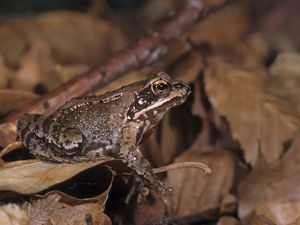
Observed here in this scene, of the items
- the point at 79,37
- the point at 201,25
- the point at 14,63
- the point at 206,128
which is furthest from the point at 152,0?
the point at 206,128

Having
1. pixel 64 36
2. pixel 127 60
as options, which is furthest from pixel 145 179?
pixel 64 36

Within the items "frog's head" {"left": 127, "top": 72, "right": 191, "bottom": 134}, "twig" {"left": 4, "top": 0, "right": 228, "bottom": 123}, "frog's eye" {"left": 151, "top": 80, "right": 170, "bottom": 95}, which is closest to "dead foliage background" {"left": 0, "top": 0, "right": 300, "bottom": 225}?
"twig" {"left": 4, "top": 0, "right": 228, "bottom": 123}

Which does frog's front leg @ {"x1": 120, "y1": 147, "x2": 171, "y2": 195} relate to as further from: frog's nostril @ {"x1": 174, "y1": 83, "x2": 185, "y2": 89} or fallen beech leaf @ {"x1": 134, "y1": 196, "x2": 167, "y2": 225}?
frog's nostril @ {"x1": 174, "y1": 83, "x2": 185, "y2": 89}

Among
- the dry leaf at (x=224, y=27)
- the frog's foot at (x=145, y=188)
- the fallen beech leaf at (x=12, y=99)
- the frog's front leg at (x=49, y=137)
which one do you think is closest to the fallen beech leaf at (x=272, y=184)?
the frog's foot at (x=145, y=188)

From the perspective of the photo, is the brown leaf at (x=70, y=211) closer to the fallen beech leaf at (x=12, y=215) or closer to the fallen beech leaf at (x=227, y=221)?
the fallen beech leaf at (x=12, y=215)

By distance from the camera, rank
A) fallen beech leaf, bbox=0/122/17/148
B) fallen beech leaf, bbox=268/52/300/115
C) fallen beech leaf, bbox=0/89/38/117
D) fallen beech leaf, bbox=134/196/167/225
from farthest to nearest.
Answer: fallen beech leaf, bbox=268/52/300/115 → fallen beech leaf, bbox=0/89/38/117 → fallen beech leaf, bbox=0/122/17/148 → fallen beech leaf, bbox=134/196/167/225

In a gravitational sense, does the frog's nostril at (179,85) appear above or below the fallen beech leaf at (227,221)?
above

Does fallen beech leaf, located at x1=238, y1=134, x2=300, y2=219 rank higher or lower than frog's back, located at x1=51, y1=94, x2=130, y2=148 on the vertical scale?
lower

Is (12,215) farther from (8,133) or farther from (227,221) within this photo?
(227,221)
